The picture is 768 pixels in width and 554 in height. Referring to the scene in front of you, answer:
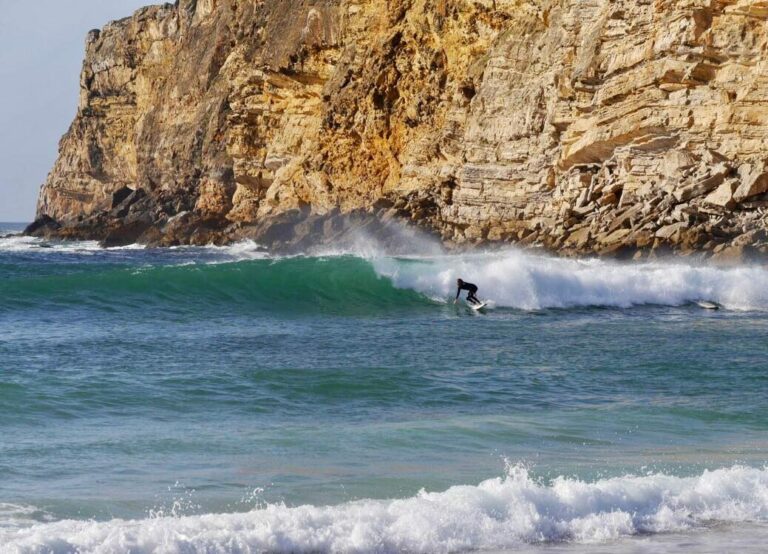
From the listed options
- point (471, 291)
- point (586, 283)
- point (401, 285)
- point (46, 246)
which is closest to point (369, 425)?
point (471, 291)

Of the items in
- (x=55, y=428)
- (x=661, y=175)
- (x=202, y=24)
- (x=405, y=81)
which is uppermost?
(x=202, y=24)

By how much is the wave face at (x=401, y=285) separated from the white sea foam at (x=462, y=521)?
1163cm

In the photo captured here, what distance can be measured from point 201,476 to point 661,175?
65.7 feet

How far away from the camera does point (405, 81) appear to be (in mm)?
38094

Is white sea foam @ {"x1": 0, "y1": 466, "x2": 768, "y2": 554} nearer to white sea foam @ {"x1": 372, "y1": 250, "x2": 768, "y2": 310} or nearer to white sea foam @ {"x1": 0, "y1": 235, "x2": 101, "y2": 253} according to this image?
white sea foam @ {"x1": 372, "y1": 250, "x2": 768, "y2": 310}

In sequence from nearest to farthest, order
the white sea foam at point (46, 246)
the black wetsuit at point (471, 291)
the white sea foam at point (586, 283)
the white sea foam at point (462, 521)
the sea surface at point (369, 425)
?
the white sea foam at point (462, 521) → the sea surface at point (369, 425) → the black wetsuit at point (471, 291) → the white sea foam at point (586, 283) → the white sea foam at point (46, 246)

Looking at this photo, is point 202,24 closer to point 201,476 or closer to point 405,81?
point 405,81

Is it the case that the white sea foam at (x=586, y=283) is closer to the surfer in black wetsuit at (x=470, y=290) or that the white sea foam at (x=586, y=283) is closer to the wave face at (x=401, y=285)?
the wave face at (x=401, y=285)

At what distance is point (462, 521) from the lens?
19.5 ft

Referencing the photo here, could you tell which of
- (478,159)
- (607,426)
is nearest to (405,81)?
(478,159)

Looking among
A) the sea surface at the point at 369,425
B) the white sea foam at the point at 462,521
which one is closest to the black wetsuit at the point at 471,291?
the sea surface at the point at 369,425

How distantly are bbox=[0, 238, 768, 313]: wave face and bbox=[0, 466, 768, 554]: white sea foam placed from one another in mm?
11630

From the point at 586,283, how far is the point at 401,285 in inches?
141

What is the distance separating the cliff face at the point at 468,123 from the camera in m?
23.9
